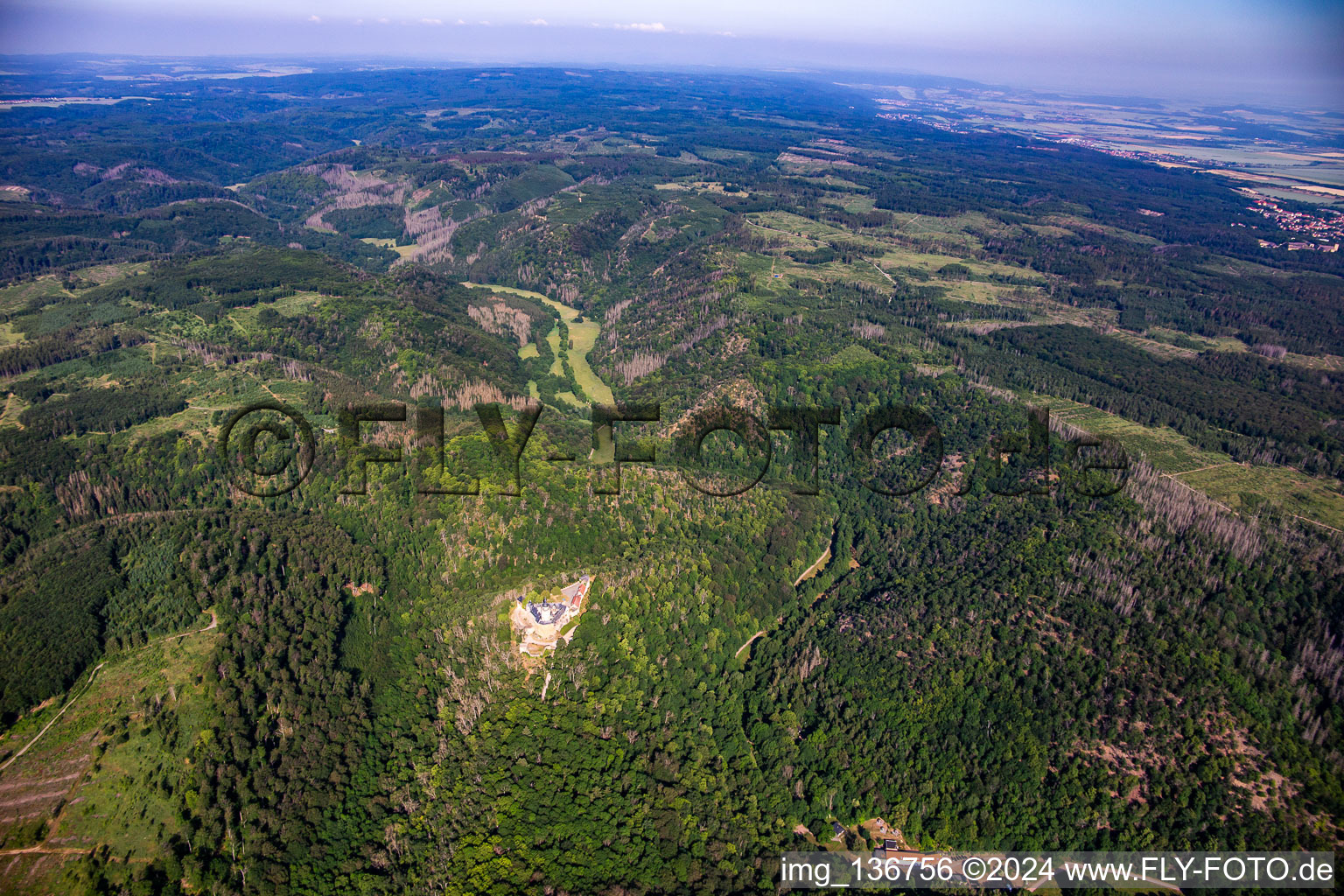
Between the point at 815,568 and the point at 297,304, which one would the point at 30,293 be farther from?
the point at 815,568

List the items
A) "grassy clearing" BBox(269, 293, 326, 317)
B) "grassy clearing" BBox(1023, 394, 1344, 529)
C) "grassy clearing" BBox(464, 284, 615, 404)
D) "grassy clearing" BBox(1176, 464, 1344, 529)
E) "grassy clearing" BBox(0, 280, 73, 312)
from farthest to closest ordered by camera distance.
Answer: "grassy clearing" BBox(0, 280, 73, 312), "grassy clearing" BBox(269, 293, 326, 317), "grassy clearing" BBox(464, 284, 615, 404), "grassy clearing" BBox(1023, 394, 1344, 529), "grassy clearing" BBox(1176, 464, 1344, 529)

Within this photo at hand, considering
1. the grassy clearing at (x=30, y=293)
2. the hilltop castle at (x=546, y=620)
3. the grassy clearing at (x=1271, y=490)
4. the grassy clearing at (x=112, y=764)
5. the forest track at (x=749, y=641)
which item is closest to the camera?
the grassy clearing at (x=112, y=764)

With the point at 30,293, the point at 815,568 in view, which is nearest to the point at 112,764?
the point at 815,568

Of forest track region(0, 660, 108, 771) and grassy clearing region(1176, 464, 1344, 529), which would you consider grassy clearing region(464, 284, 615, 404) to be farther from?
grassy clearing region(1176, 464, 1344, 529)

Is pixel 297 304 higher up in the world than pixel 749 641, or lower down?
higher up

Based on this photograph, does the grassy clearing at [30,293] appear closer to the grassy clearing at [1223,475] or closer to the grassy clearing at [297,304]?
the grassy clearing at [297,304]

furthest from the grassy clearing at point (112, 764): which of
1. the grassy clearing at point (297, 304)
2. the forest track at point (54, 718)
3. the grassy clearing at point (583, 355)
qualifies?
the grassy clearing at point (297, 304)

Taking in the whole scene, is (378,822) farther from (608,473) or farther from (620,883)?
(608,473)

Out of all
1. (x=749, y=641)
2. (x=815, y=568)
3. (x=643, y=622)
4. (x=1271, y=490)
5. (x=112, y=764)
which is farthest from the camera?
(x=815, y=568)

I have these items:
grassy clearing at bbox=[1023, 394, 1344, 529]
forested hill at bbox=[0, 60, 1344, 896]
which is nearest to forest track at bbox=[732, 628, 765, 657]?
forested hill at bbox=[0, 60, 1344, 896]

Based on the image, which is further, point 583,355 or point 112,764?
point 583,355

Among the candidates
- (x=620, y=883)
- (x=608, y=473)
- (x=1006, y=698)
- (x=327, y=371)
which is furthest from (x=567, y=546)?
(x=327, y=371)
